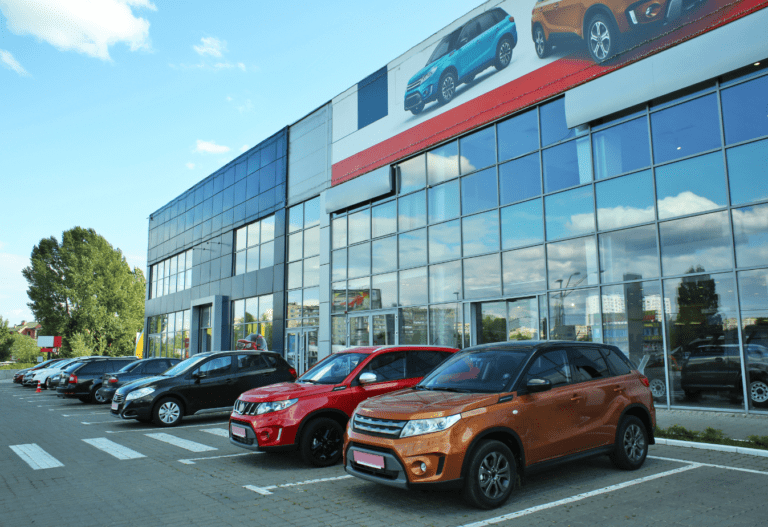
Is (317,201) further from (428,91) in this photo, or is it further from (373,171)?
(428,91)

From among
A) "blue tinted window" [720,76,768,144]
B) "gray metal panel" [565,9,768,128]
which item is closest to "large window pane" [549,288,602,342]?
"gray metal panel" [565,9,768,128]

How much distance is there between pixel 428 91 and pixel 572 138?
19.1 ft

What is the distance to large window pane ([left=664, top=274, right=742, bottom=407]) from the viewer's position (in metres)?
11.4

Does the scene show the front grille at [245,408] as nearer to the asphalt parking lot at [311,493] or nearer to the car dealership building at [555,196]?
the asphalt parking lot at [311,493]

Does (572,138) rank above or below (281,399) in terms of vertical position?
above

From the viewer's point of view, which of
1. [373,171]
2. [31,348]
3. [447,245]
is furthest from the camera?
[31,348]

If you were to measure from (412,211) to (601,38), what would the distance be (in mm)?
7938

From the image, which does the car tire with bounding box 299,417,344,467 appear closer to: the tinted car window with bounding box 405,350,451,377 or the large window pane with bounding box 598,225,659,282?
the tinted car window with bounding box 405,350,451,377

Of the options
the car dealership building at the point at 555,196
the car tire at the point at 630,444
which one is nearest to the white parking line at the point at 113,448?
the car tire at the point at 630,444

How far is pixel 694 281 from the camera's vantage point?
12070 millimetres

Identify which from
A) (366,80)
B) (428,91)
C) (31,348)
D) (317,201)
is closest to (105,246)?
(31,348)

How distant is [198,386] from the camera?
12.2 metres

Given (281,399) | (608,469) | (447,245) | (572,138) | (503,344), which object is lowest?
(608,469)

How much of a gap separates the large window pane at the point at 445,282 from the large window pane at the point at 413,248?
2.24 feet
